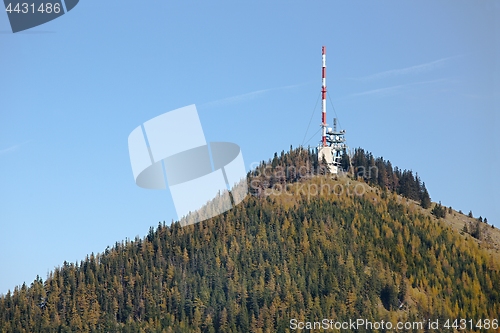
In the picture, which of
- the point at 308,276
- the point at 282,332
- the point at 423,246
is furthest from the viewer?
the point at 423,246

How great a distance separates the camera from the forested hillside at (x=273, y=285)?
178625 millimetres

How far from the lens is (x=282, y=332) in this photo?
6816 inches

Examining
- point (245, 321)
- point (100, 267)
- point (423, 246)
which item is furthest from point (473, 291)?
point (100, 267)

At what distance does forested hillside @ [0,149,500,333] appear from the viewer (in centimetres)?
17862

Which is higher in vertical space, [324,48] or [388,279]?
[324,48]

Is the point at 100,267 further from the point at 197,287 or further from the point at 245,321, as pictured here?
the point at 245,321

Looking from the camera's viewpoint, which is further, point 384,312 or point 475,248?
point 475,248

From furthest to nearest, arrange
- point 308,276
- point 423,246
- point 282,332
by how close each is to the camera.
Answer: point 423,246
point 308,276
point 282,332

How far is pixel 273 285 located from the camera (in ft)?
597

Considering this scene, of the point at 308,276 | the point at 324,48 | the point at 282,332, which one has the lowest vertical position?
the point at 282,332

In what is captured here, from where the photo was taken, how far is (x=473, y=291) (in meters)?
188

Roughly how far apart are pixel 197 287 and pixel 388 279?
3386 cm

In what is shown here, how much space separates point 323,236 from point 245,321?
2775 cm

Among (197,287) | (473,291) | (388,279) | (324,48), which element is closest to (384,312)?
(388,279)
